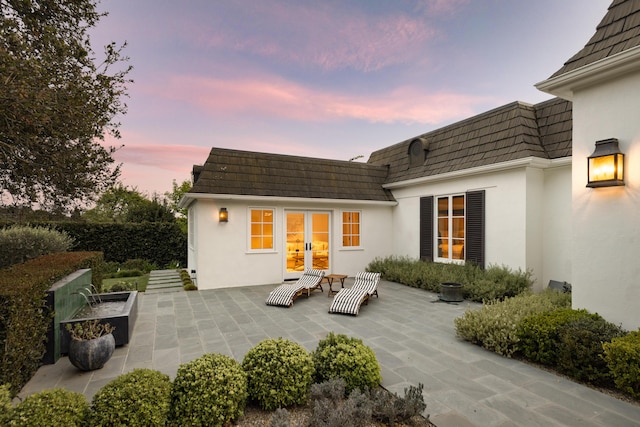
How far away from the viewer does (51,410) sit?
6.64 ft

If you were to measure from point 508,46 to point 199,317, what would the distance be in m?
10.6

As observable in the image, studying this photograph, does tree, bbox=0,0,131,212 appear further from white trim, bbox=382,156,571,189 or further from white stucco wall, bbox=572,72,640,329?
white trim, bbox=382,156,571,189

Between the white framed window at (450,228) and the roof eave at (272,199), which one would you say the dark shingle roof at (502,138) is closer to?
the white framed window at (450,228)

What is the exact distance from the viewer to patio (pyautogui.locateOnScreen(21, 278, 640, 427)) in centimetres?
275

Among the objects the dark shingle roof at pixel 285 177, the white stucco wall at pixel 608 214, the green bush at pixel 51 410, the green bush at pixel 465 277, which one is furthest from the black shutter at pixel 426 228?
the green bush at pixel 51 410

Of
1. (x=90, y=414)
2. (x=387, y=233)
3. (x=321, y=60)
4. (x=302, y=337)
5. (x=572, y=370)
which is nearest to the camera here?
(x=90, y=414)

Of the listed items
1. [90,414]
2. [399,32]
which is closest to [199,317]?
[90,414]

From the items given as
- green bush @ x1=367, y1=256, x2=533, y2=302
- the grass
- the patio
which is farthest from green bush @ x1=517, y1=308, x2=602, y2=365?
the grass

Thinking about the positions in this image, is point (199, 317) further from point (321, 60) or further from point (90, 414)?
point (321, 60)

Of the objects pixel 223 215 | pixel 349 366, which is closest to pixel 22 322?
pixel 349 366

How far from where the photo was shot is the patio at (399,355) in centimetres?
275

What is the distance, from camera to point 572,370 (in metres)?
3.38

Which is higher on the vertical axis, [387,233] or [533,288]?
[387,233]

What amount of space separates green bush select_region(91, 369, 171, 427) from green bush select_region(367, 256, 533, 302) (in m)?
5.32
